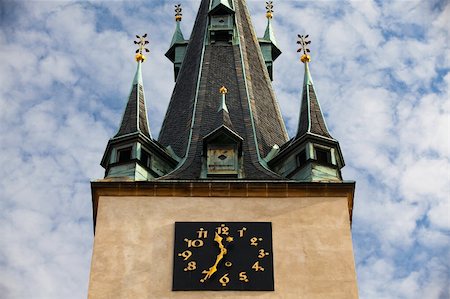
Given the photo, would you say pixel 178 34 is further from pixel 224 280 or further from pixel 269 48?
pixel 224 280

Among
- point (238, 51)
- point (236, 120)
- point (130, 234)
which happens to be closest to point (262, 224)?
point (130, 234)

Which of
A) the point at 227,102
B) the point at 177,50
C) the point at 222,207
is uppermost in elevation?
the point at 177,50

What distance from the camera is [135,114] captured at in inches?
941

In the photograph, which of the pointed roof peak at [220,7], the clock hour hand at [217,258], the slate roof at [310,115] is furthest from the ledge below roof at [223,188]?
the pointed roof peak at [220,7]

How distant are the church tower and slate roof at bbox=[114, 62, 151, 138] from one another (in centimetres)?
3

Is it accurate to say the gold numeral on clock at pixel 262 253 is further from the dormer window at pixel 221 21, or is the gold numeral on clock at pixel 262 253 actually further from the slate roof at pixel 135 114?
the dormer window at pixel 221 21

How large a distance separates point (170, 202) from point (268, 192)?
1.90 metres

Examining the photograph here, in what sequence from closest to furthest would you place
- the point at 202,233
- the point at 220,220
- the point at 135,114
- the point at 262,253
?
1. the point at 262,253
2. the point at 202,233
3. the point at 220,220
4. the point at 135,114

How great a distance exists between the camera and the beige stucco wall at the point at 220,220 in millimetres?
20000

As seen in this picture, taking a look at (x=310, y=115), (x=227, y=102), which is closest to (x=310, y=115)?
(x=310, y=115)

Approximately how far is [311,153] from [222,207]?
2368 mm

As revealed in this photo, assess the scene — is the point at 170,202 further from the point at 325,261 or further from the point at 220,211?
the point at 325,261

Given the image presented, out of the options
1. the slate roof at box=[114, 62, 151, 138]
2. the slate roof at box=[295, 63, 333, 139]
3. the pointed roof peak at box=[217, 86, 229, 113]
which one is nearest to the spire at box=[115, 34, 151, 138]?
the slate roof at box=[114, 62, 151, 138]

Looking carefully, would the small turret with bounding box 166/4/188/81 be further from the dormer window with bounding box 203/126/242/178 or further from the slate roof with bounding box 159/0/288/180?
the dormer window with bounding box 203/126/242/178
